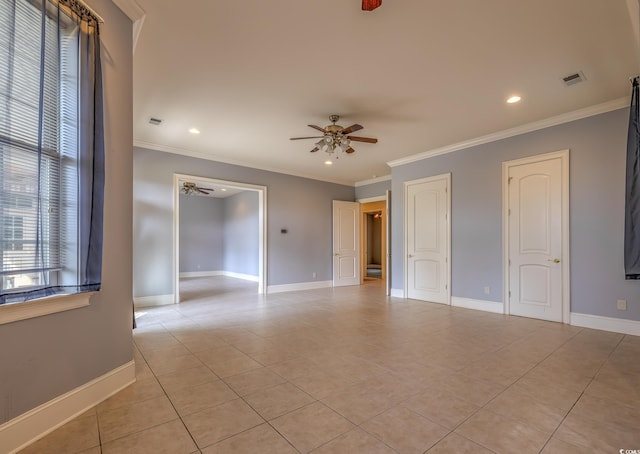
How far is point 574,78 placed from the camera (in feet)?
10.7

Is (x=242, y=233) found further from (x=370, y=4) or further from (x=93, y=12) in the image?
(x=370, y=4)

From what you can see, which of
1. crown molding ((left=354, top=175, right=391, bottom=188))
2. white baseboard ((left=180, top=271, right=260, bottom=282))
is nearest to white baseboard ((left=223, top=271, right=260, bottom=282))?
white baseboard ((left=180, top=271, right=260, bottom=282))

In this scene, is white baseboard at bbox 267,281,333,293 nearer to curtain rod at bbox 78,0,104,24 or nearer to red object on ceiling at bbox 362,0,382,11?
curtain rod at bbox 78,0,104,24

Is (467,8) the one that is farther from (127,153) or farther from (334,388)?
(334,388)

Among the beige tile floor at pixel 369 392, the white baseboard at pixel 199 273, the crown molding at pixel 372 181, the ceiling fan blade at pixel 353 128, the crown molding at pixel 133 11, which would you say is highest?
the crown molding at pixel 133 11

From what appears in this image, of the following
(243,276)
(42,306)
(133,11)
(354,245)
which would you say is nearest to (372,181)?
(354,245)

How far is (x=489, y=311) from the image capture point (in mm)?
4926

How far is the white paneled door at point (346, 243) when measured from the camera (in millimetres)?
8125

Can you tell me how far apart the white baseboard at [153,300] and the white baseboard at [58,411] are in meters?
3.29

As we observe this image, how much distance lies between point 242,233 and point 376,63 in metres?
8.04

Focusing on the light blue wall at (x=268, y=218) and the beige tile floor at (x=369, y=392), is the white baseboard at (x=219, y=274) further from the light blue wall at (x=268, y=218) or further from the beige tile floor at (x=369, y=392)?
the beige tile floor at (x=369, y=392)

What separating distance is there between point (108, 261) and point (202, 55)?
2017 mm

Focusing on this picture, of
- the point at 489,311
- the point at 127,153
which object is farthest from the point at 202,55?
the point at 489,311

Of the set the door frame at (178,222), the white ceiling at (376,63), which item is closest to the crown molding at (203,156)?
the door frame at (178,222)
